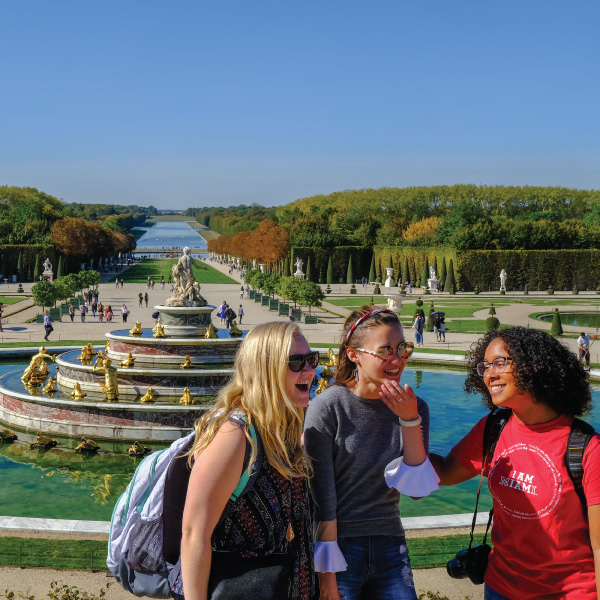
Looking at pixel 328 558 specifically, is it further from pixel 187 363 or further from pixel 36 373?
pixel 36 373

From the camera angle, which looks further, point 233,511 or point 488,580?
point 488,580

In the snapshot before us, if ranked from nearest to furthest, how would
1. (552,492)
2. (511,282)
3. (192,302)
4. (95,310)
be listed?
1. (552,492)
2. (192,302)
3. (95,310)
4. (511,282)

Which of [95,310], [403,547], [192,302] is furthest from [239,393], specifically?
[95,310]

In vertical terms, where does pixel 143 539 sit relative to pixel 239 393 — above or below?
below

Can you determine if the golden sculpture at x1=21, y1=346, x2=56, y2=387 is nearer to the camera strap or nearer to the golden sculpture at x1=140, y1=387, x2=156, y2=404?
the golden sculpture at x1=140, y1=387, x2=156, y2=404

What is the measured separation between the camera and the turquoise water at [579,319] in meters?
34.6

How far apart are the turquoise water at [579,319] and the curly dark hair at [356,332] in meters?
32.3

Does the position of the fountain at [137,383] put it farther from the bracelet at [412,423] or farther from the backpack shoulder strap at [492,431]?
the bracelet at [412,423]

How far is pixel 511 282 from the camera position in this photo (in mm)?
58125

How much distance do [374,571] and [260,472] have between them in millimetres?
887

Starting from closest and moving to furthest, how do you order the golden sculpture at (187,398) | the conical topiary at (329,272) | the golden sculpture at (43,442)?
1. the golden sculpture at (43,442)
2. the golden sculpture at (187,398)
3. the conical topiary at (329,272)

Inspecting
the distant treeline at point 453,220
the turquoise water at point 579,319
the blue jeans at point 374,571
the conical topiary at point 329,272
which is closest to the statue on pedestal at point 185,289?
the blue jeans at point 374,571

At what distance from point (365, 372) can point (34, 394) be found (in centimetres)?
1177

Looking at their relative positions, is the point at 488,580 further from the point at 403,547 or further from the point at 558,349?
the point at 558,349
